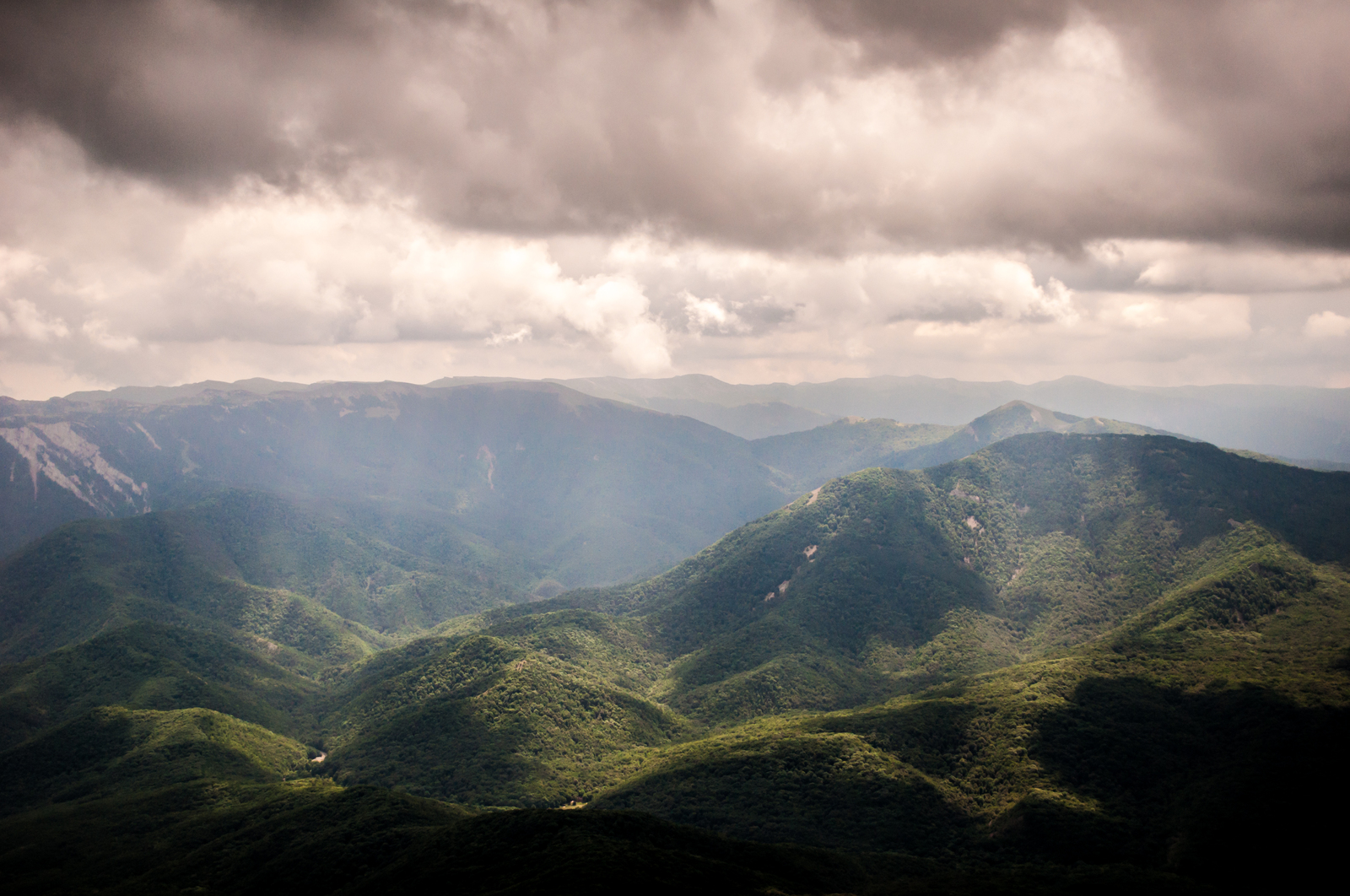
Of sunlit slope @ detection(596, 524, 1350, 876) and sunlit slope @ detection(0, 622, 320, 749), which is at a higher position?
sunlit slope @ detection(596, 524, 1350, 876)

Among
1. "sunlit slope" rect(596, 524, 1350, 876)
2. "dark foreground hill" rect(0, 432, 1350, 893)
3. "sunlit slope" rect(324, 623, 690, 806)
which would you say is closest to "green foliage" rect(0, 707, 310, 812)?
"dark foreground hill" rect(0, 432, 1350, 893)

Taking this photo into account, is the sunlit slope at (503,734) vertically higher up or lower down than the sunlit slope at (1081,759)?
lower down

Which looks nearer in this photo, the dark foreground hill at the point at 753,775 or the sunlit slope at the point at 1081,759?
the dark foreground hill at the point at 753,775

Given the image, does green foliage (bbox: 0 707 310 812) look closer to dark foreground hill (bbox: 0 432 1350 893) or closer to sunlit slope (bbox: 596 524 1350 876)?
dark foreground hill (bbox: 0 432 1350 893)

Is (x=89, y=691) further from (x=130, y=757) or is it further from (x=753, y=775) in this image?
(x=753, y=775)

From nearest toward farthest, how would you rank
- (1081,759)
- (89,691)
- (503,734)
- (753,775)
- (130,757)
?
(1081,759) < (753,775) < (130,757) < (503,734) < (89,691)

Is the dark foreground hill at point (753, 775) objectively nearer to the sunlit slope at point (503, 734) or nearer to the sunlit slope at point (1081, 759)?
the sunlit slope at point (1081, 759)

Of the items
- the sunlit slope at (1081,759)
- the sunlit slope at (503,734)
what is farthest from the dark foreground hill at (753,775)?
the sunlit slope at (503,734)

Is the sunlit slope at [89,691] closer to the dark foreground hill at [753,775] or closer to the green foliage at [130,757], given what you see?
the dark foreground hill at [753,775]

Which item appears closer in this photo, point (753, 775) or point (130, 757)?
point (753, 775)

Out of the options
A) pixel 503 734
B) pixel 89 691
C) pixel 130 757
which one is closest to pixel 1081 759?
pixel 503 734

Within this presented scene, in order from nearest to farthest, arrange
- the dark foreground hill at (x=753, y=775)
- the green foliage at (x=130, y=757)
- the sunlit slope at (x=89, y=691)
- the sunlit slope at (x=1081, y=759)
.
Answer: the dark foreground hill at (x=753, y=775) → the sunlit slope at (x=1081, y=759) → the green foliage at (x=130, y=757) → the sunlit slope at (x=89, y=691)

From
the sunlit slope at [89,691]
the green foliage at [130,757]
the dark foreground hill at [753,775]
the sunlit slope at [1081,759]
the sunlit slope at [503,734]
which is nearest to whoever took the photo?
the dark foreground hill at [753,775]
